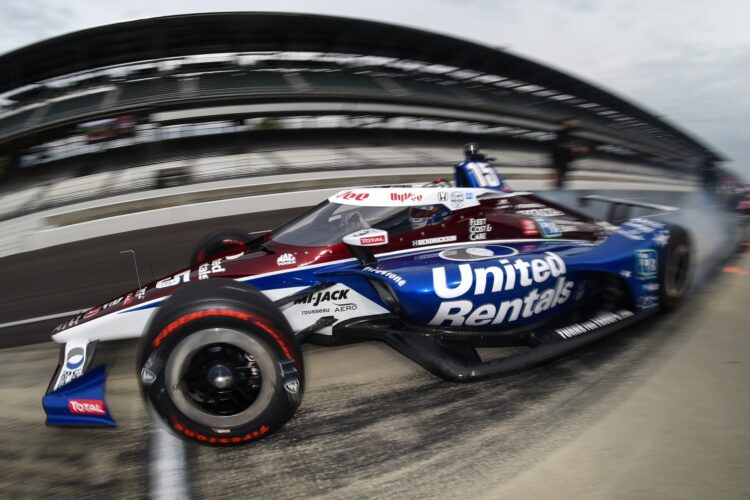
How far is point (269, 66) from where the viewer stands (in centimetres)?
2592

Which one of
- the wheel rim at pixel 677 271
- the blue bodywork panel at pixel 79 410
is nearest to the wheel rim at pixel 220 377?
the blue bodywork panel at pixel 79 410

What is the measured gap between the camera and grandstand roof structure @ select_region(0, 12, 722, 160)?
70.6ft

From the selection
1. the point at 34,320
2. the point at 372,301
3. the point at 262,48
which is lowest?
the point at 34,320

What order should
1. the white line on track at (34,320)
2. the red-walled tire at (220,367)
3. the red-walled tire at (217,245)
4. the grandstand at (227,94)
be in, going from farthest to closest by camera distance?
the grandstand at (227,94)
the white line on track at (34,320)
the red-walled tire at (217,245)
the red-walled tire at (220,367)

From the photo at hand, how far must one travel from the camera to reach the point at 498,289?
10.4 feet

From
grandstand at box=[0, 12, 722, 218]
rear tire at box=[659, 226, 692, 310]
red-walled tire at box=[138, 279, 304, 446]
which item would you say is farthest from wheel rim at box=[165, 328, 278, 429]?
grandstand at box=[0, 12, 722, 218]

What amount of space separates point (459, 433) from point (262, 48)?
86.8 feet

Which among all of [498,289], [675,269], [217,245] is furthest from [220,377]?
[675,269]

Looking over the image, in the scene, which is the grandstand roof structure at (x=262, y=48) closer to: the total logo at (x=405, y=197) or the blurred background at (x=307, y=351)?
the blurred background at (x=307, y=351)

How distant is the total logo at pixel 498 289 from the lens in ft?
10.2

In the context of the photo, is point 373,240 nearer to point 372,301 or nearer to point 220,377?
point 372,301

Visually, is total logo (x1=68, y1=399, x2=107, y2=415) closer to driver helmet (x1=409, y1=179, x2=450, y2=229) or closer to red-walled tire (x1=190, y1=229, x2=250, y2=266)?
red-walled tire (x1=190, y1=229, x2=250, y2=266)

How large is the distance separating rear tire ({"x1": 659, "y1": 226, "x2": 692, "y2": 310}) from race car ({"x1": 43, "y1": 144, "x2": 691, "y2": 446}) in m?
0.02

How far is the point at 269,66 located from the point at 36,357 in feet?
81.1
